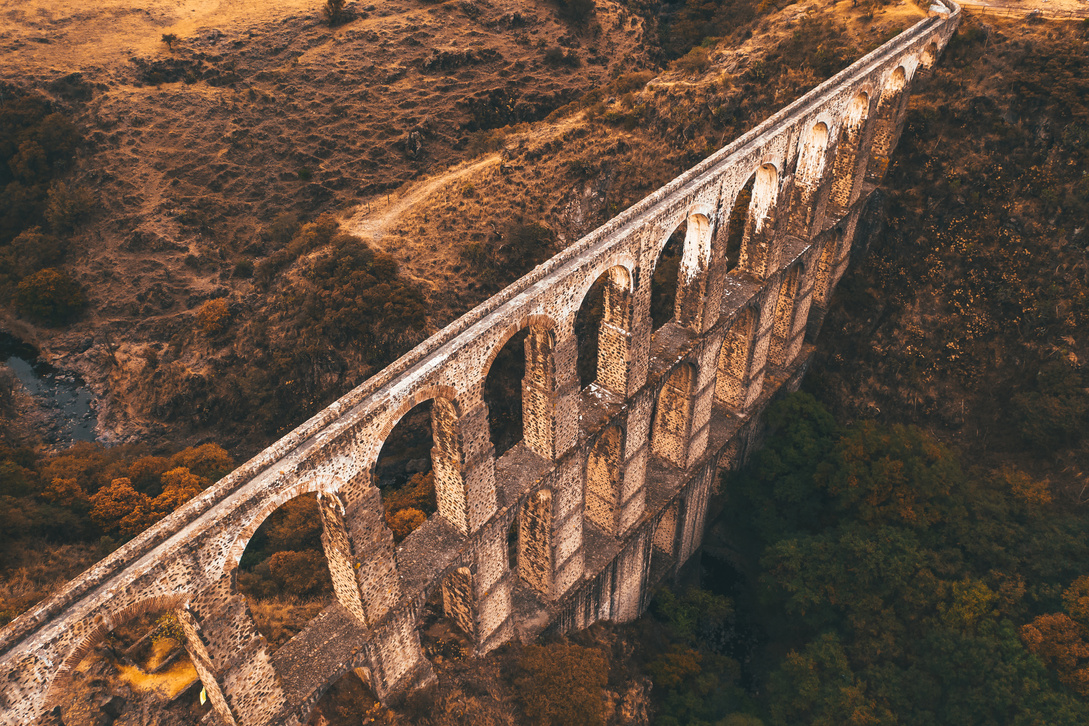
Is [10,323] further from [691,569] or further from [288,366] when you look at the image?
[691,569]

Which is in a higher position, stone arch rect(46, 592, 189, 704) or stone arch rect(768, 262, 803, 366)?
stone arch rect(46, 592, 189, 704)

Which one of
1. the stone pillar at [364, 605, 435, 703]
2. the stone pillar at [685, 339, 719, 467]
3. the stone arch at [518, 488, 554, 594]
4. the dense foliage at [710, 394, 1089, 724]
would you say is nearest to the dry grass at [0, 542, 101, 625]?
the stone pillar at [364, 605, 435, 703]

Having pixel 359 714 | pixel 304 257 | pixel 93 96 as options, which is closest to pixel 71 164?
pixel 93 96

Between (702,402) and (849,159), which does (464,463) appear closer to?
(702,402)

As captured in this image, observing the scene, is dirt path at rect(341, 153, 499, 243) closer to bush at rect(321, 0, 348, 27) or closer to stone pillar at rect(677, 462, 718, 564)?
bush at rect(321, 0, 348, 27)

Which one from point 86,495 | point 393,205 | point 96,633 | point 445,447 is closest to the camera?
point 96,633

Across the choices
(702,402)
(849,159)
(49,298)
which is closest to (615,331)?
(702,402)

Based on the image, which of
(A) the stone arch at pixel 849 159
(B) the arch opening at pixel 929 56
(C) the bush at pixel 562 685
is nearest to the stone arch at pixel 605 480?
(C) the bush at pixel 562 685
